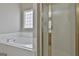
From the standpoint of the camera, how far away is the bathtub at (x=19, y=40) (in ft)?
3.58

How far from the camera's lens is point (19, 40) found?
1.10 metres

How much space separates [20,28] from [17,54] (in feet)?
0.70

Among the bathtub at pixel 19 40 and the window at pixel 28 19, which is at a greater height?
the window at pixel 28 19

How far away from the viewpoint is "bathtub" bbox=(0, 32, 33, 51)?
109cm

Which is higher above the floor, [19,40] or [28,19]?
[28,19]

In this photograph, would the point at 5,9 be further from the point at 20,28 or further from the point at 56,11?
the point at 56,11

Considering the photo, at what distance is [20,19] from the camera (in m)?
1.09

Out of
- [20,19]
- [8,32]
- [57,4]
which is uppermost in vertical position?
[57,4]

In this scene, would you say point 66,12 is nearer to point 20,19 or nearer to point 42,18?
point 42,18

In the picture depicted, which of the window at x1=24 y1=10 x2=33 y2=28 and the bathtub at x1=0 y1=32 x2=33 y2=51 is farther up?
the window at x1=24 y1=10 x2=33 y2=28

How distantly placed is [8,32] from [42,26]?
0.91 ft

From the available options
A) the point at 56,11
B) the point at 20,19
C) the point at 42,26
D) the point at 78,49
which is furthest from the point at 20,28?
the point at 78,49

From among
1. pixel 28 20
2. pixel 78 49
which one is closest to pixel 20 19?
pixel 28 20

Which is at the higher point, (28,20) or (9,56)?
(28,20)
